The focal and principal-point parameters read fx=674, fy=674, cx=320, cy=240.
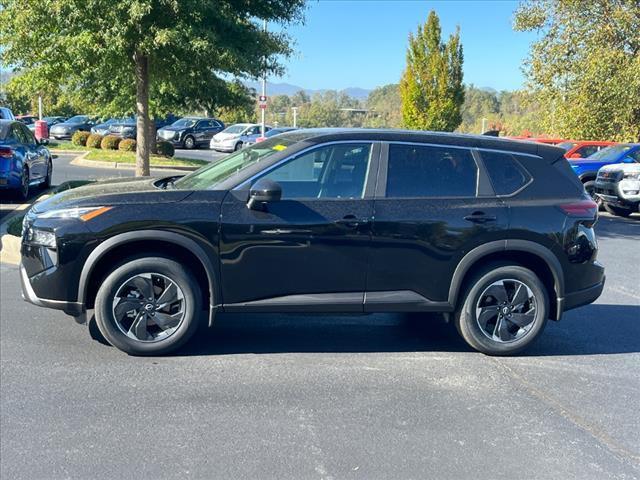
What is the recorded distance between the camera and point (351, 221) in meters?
5.17

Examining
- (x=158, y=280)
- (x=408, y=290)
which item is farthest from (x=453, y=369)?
(x=158, y=280)

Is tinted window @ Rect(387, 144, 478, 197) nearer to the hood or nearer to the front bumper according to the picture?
the hood

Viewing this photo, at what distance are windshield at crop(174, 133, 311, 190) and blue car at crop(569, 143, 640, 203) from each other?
12666 mm

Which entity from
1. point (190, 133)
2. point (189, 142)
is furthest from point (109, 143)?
point (189, 142)

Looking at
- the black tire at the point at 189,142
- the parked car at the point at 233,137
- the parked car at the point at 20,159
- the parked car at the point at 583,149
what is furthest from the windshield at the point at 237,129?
the parked car at the point at 20,159

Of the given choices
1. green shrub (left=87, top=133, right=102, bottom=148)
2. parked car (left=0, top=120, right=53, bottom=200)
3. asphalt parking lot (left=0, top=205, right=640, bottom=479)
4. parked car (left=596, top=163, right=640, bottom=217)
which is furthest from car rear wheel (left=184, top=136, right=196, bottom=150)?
asphalt parking lot (left=0, top=205, right=640, bottom=479)

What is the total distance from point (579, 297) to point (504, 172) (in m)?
1.22

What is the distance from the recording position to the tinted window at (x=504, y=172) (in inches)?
217

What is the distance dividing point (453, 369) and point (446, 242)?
996 mm

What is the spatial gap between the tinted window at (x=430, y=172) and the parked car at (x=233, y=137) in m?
27.2

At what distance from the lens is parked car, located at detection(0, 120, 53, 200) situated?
1195 centimetres

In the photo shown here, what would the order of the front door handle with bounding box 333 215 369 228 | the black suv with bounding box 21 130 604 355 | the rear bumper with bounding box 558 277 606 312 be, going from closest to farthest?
the black suv with bounding box 21 130 604 355 < the front door handle with bounding box 333 215 369 228 < the rear bumper with bounding box 558 277 606 312

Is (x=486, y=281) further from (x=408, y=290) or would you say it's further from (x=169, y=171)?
(x=169, y=171)

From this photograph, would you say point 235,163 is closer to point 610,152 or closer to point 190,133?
point 610,152
